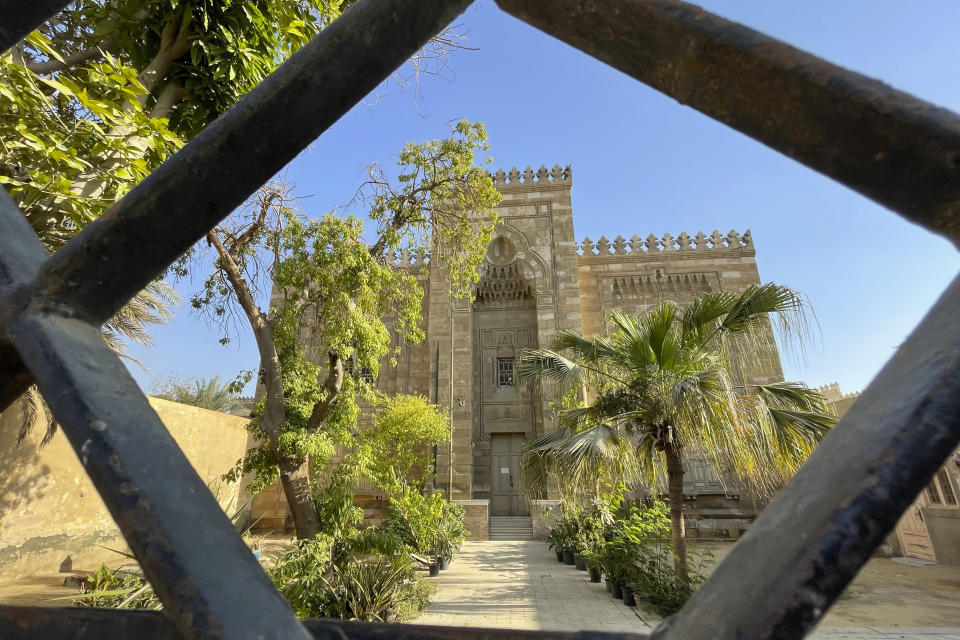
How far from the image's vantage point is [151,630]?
1.32ft

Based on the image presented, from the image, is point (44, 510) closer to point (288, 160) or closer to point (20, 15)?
point (20, 15)

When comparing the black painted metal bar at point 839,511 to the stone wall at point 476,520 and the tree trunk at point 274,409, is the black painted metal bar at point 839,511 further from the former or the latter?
Answer: the stone wall at point 476,520

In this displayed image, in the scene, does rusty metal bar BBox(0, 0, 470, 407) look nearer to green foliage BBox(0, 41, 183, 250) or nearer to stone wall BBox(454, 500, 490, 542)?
green foliage BBox(0, 41, 183, 250)

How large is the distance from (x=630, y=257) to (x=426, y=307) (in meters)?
6.34

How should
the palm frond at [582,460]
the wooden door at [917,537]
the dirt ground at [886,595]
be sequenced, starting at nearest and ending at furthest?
the palm frond at [582,460]
the dirt ground at [886,595]
the wooden door at [917,537]

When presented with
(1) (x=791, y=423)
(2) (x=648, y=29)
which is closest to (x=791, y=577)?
(2) (x=648, y=29)

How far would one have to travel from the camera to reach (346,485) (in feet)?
16.4

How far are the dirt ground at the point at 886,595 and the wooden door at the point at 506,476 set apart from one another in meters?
6.41

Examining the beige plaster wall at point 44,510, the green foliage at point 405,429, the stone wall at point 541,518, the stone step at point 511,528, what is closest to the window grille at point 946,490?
the stone wall at point 541,518

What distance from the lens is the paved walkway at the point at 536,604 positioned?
4488 mm

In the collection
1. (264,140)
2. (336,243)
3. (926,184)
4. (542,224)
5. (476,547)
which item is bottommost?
(476,547)

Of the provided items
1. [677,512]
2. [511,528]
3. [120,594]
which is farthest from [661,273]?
[120,594]

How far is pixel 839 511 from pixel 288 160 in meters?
0.71

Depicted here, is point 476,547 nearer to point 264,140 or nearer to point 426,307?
point 426,307
